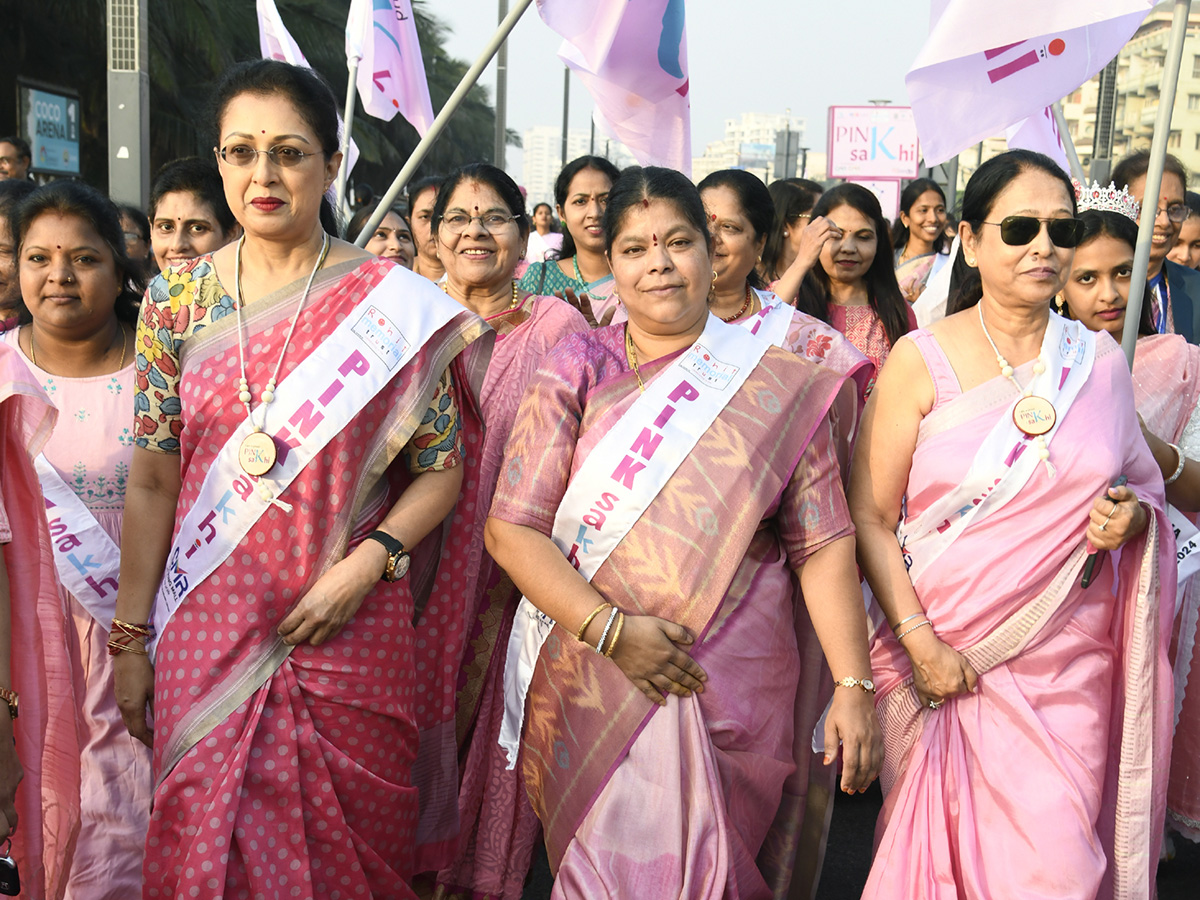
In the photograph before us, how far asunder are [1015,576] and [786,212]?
9.96ft

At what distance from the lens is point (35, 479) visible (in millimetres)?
2422

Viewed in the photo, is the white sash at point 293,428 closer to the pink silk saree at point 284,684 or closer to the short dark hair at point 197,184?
the pink silk saree at point 284,684

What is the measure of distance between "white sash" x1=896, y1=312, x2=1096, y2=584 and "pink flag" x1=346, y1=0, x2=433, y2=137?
3142 millimetres

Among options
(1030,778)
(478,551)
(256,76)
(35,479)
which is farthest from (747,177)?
(35,479)

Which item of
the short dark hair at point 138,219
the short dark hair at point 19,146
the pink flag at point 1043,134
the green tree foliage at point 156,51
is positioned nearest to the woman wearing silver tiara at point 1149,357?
the pink flag at point 1043,134

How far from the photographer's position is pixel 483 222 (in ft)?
12.1

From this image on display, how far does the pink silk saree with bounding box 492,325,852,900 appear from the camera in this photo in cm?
257

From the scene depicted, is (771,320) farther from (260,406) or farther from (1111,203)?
(260,406)

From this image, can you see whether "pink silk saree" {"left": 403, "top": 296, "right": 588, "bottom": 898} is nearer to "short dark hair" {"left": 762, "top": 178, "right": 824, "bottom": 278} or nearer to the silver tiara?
the silver tiara

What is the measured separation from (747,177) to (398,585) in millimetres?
1823

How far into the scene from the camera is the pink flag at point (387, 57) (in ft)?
17.4

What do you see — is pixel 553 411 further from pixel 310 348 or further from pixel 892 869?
pixel 892 869

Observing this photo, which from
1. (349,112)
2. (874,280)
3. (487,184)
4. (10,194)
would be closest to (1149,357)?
(874,280)

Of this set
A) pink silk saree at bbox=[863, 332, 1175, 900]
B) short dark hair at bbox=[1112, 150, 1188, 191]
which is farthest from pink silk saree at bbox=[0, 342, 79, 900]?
short dark hair at bbox=[1112, 150, 1188, 191]
